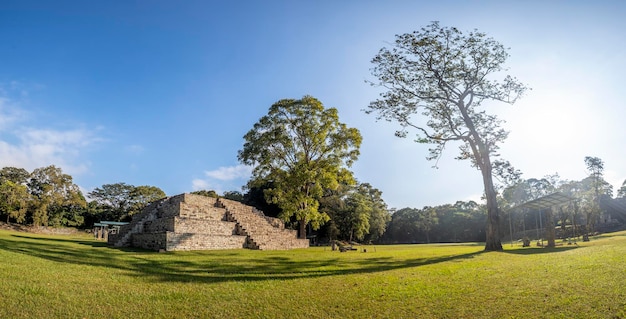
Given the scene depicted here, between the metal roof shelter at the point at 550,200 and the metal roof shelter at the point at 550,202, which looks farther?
the metal roof shelter at the point at 550,200

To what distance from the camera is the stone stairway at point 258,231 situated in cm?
2397

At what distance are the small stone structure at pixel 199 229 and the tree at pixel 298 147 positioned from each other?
3.05m

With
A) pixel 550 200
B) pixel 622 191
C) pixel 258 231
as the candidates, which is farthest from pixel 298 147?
pixel 622 191

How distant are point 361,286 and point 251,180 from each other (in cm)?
2436

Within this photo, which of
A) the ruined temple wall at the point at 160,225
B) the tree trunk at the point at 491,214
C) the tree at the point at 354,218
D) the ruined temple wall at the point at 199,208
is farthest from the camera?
the tree at the point at 354,218

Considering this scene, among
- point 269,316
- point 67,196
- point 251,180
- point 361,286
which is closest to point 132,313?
point 269,316

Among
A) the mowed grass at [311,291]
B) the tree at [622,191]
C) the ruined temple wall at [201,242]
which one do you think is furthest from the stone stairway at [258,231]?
the tree at [622,191]

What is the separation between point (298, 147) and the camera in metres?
31.7

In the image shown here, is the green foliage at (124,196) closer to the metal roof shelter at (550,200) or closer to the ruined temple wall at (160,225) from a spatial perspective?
the ruined temple wall at (160,225)

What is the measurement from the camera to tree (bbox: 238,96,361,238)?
3039cm

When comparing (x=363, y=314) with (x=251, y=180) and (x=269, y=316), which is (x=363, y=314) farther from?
(x=251, y=180)

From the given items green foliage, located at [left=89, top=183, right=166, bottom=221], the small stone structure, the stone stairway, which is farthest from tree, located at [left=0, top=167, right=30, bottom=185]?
the stone stairway

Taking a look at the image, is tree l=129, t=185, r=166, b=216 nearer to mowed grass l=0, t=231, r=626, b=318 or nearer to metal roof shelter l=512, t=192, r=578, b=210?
mowed grass l=0, t=231, r=626, b=318

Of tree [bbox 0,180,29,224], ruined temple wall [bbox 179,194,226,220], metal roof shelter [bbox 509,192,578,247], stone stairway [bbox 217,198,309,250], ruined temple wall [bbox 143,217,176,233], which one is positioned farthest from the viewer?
tree [bbox 0,180,29,224]
